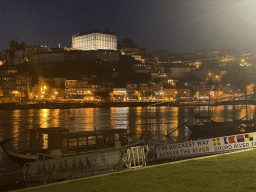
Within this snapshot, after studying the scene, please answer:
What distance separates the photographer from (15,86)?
92.1m

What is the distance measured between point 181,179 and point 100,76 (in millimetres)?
104306

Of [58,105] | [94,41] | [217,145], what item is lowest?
[58,105]

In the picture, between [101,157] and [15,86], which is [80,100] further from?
[101,157]

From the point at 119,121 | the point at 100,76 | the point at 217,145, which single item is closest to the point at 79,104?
the point at 100,76

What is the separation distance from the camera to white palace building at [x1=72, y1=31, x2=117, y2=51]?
363ft

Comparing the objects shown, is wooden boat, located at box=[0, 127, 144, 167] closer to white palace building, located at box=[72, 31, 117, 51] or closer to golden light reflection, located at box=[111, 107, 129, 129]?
golden light reflection, located at box=[111, 107, 129, 129]

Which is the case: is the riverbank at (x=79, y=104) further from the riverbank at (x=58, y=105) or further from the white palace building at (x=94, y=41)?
the white palace building at (x=94, y=41)

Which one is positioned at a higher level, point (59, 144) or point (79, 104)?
point (59, 144)

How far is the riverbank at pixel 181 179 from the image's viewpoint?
584 cm

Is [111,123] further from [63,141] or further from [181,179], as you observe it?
[181,179]

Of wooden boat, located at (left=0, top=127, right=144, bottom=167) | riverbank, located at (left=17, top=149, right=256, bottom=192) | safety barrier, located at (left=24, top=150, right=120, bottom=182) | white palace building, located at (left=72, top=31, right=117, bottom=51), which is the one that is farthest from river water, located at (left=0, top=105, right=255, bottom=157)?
white palace building, located at (left=72, top=31, right=117, bottom=51)

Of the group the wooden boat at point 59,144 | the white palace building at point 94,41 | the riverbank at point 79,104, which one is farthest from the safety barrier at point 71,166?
the white palace building at point 94,41

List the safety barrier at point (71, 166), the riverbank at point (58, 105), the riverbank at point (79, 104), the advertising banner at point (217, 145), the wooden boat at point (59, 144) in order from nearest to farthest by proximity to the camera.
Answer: the advertising banner at point (217, 145) → the safety barrier at point (71, 166) → the wooden boat at point (59, 144) → the riverbank at point (58, 105) → the riverbank at point (79, 104)

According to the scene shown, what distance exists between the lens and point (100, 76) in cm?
10969
